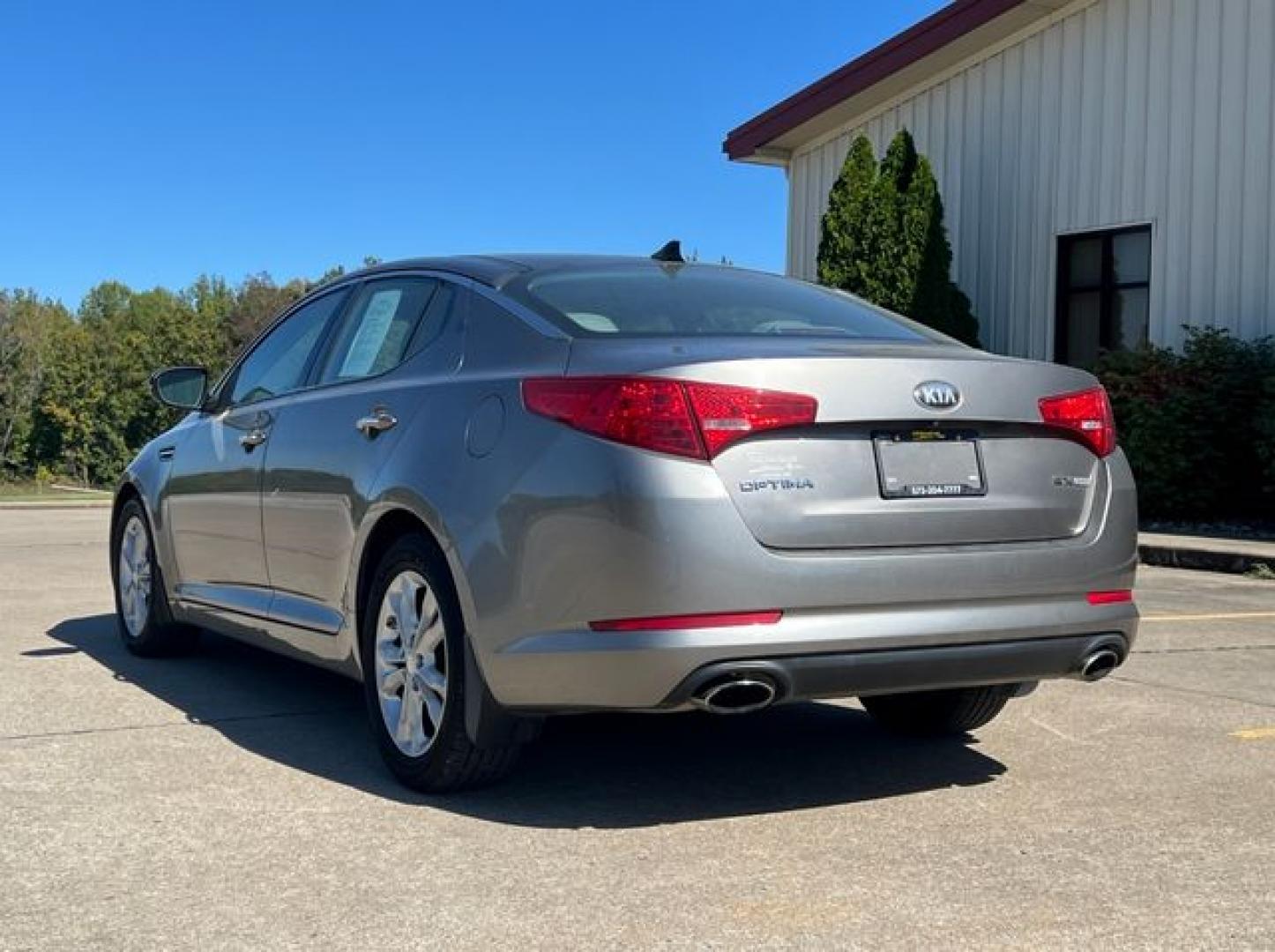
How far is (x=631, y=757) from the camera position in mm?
4527

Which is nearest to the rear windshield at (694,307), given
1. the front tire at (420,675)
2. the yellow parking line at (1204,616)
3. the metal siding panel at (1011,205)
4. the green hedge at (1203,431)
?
the front tire at (420,675)

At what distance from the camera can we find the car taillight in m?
3.49

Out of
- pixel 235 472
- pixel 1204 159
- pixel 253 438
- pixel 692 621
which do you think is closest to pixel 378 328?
→ pixel 253 438

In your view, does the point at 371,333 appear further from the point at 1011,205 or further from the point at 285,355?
the point at 1011,205

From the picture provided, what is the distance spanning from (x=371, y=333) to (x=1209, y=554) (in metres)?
7.85

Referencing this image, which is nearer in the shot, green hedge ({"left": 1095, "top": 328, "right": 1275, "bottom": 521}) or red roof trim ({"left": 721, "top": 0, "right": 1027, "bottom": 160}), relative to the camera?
green hedge ({"left": 1095, "top": 328, "right": 1275, "bottom": 521})

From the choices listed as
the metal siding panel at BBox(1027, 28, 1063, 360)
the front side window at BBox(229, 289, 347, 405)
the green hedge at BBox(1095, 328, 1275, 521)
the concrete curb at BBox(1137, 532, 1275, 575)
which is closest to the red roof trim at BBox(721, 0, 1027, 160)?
the metal siding panel at BBox(1027, 28, 1063, 360)

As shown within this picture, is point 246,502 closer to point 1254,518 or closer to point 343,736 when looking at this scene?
point 343,736

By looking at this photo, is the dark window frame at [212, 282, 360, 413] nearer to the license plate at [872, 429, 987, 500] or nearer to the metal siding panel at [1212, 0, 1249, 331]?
the license plate at [872, 429, 987, 500]

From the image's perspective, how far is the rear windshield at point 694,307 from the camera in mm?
4137

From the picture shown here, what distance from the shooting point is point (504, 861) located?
3.44 m

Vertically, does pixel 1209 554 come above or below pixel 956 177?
below

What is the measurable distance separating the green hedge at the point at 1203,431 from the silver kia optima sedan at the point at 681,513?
357 inches

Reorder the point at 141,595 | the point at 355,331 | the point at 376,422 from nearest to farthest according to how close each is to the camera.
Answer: the point at 376,422, the point at 355,331, the point at 141,595
